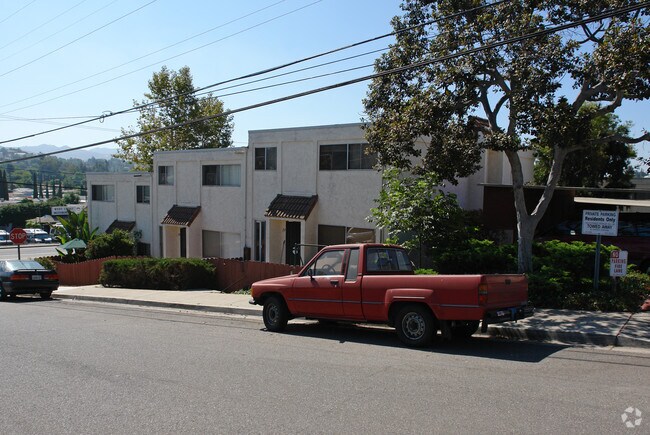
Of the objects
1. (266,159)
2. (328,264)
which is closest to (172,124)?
(266,159)

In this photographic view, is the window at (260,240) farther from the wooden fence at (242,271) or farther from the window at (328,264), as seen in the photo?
the window at (328,264)

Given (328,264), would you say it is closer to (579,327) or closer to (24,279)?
(579,327)

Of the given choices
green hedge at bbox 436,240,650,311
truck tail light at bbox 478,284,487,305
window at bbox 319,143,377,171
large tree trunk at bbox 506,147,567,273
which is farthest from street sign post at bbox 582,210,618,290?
window at bbox 319,143,377,171

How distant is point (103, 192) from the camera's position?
35812 millimetres

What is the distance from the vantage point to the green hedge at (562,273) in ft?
39.4

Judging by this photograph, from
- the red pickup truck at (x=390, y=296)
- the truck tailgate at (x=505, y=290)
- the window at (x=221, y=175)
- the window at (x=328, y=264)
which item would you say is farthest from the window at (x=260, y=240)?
the truck tailgate at (x=505, y=290)

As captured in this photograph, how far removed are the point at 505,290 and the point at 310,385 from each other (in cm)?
371

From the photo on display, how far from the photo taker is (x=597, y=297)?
12047 mm

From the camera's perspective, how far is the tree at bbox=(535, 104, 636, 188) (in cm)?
2497

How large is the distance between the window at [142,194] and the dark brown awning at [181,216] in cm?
459

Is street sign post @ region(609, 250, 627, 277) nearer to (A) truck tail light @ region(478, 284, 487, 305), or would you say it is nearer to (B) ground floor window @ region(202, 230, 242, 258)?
(A) truck tail light @ region(478, 284, 487, 305)

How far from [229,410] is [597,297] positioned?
29.0ft

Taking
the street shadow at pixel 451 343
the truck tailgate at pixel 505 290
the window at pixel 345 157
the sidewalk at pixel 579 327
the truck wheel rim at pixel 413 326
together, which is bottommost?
the street shadow at pixel 451 343

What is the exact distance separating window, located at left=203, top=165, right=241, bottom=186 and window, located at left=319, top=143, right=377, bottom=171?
18.3ft
